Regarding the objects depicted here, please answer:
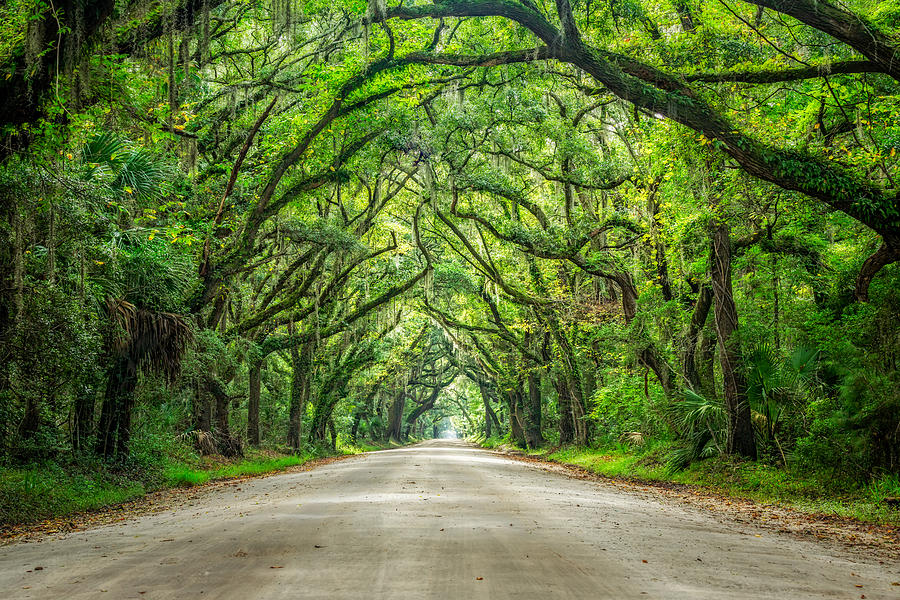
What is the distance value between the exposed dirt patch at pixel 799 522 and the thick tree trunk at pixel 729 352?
1.30 meters

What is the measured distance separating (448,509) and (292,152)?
8790 millimetres

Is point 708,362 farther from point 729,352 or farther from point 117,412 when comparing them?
point 117,412

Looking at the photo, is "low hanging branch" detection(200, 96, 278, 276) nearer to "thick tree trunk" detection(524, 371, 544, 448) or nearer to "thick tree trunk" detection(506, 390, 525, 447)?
"thick tree trunk" detection(524, 371, 544, 448)

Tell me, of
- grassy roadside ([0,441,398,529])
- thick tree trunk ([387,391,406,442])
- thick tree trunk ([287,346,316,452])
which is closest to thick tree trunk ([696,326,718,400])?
grassy roadside ([0,441,398,529])

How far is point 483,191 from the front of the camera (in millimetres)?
19156

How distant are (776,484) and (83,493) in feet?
34.6

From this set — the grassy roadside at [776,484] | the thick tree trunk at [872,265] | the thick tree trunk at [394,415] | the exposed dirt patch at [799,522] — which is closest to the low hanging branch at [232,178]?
the exposed dirt patch at [799,522]

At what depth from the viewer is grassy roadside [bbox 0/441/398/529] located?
8.28m

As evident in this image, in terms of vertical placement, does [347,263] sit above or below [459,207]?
below

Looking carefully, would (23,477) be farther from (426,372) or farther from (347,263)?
(426,372)

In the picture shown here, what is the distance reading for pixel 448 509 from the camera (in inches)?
307

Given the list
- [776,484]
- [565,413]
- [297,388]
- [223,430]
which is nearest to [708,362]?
[776,484]

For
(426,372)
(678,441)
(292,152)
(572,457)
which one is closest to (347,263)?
(292,152)

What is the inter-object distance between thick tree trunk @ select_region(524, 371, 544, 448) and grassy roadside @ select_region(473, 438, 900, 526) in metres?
13.6
